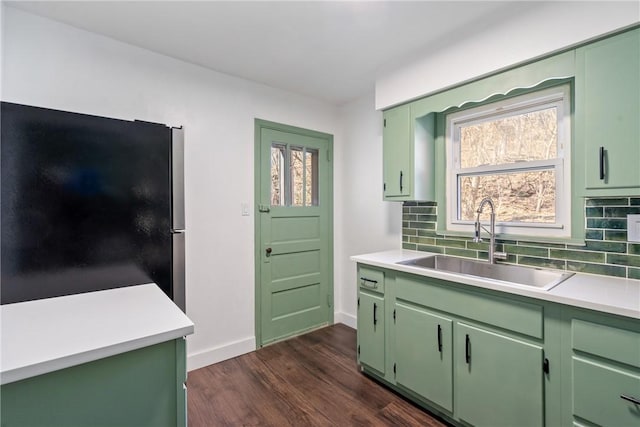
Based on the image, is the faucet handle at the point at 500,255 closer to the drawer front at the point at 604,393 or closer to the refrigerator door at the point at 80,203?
the drawer front at the point at 604,393

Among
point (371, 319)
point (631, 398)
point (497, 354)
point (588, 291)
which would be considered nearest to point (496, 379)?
point (497, 354)

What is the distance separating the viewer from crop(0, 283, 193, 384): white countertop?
0.80 metres

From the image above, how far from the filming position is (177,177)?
7.22 feet

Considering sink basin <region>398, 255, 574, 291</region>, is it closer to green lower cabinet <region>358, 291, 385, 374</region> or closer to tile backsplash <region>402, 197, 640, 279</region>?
tile backsplash <region>402, 197, 640, 279</region>

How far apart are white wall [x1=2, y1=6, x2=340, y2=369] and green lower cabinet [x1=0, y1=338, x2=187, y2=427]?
56.2 inches

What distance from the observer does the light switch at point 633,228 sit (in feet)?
4.93

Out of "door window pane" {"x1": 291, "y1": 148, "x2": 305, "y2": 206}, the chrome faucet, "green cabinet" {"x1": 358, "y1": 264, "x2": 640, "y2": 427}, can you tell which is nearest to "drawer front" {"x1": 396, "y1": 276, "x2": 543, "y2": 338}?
"green cabinet" {"x1": 358, "y1": 264, "x2": 640, "y2": 427}

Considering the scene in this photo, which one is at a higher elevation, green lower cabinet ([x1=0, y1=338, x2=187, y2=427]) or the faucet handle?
the faucet handle

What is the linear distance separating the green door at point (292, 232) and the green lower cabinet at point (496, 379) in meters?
1.66

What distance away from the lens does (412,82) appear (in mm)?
2225

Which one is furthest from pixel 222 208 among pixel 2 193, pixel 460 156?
pixel 460 156

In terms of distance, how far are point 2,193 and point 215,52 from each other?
1.54 m

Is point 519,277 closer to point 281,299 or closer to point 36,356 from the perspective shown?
point 281,299

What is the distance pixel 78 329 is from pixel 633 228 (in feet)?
8.03
